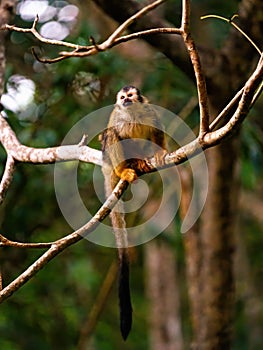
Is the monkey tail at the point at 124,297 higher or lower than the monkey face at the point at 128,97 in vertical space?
lower

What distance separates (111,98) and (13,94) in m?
0.52

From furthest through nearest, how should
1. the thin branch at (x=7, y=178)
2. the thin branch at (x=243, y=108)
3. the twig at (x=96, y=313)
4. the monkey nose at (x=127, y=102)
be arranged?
the twig at (x=96, y=313) → the monkey nose at (x=127, y=102) → the thin branch at (x=7, y=178) → the thin branch at (x=243, y=108)

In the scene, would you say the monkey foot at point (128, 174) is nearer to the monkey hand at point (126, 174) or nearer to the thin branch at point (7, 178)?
the monkey hand at point (126, 174)

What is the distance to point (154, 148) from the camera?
2611 millimetres

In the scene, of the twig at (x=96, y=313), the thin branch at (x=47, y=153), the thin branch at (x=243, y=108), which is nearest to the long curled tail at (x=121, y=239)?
the thin branch at (x=47, y=153)

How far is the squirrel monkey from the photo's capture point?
246 cm

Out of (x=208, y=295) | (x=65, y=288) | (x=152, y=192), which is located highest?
(x=152, y=192)

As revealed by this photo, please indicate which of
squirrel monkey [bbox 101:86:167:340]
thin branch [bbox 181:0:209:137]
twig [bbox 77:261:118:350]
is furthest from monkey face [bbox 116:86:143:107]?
twig [bbox 77:261:118:350]

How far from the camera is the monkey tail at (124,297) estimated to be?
7.75 ft

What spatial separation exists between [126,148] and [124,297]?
0.51 metres

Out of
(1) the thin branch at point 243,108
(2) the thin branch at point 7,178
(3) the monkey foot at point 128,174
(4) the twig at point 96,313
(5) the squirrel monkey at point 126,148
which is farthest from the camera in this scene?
(4) the twig at point 96,313

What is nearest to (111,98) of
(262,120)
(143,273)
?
(262,120)

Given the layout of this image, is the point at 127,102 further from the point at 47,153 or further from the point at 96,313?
the point at 96,313

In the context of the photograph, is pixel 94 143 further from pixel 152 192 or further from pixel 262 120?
pixel 262 120
